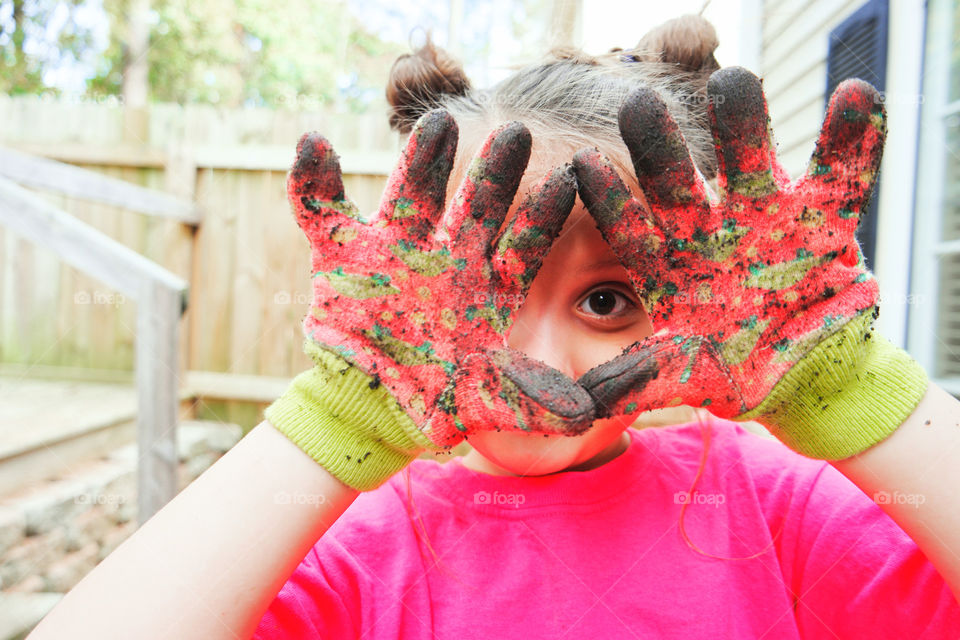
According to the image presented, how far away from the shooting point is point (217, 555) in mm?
711

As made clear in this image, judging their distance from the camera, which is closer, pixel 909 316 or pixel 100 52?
pixel 909 316

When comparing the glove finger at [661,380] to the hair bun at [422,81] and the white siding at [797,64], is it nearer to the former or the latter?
the hair bun at [422,81]

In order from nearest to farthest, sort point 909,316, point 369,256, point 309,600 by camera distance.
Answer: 1. point 369,256
2. point 309,600
3. point 909,316

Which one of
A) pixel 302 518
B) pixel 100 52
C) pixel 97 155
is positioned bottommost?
pixel 302 518

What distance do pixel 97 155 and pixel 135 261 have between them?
2880mm

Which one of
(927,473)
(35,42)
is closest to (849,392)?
(927,473)

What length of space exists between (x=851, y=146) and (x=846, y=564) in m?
0.61

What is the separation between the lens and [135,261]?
2162 millimetres

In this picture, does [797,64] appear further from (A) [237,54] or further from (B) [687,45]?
(A) [237,54]

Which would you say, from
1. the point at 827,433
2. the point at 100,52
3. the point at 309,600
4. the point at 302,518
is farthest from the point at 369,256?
the point at 100,52

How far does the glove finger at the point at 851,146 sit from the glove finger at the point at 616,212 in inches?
7.9

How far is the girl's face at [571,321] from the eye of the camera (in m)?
0.80

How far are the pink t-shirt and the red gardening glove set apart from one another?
0.33 m

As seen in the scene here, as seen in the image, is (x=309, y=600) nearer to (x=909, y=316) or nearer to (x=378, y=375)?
(x=378, y=375)
